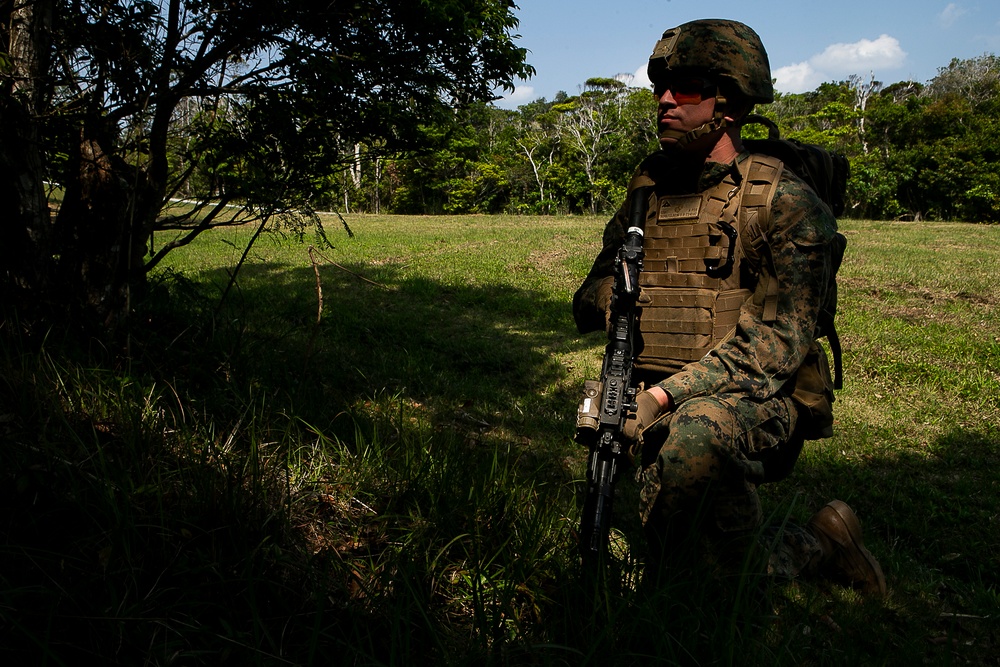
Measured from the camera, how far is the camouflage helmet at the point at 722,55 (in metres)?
2.70

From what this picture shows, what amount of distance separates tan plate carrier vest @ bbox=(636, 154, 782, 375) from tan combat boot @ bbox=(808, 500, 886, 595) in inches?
43.8

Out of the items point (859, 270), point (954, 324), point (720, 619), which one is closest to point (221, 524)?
point (720, 619)

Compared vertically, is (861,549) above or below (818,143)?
below

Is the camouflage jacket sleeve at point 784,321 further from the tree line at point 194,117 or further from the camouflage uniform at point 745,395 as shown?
the tree line at point 194,117

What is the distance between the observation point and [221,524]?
92.0 inches

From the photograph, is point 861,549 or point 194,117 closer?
point 861,549

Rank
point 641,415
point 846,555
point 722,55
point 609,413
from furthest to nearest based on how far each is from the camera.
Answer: point 846,555, point 722,55, point 641,415, point 609,413

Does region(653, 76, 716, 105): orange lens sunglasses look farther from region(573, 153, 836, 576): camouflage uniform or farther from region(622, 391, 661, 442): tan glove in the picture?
region(622, 391, 661, 442): tan glove

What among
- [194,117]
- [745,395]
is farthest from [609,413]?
[194,117]

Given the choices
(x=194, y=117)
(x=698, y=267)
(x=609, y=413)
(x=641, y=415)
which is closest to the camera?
(x=609, y=413)

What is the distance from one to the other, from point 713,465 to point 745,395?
314mm

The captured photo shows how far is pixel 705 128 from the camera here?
276 cm

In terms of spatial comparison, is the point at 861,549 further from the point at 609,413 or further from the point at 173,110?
the point at 173,110

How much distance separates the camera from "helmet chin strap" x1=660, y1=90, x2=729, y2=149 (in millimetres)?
2758
